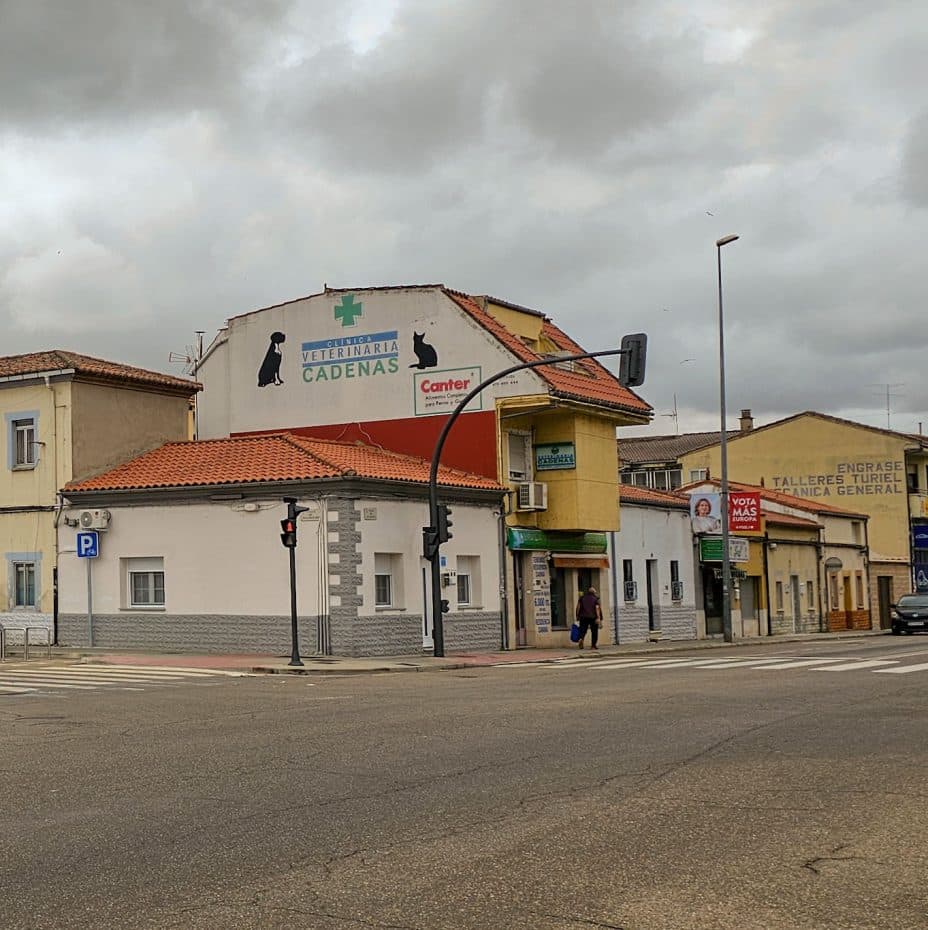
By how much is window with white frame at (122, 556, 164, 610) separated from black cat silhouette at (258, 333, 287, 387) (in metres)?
7.98

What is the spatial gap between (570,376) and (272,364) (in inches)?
329

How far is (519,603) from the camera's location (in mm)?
34812

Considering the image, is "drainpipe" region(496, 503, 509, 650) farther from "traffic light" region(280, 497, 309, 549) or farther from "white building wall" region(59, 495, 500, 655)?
"traffic light" region(280, 497, 309, 549)

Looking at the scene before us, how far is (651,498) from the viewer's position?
4256cm

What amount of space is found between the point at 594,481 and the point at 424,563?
675 centimetres

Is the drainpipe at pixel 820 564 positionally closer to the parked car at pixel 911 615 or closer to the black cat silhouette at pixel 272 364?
the parked car at pixel 911 615

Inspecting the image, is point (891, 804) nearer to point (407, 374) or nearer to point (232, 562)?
point (232, 562)

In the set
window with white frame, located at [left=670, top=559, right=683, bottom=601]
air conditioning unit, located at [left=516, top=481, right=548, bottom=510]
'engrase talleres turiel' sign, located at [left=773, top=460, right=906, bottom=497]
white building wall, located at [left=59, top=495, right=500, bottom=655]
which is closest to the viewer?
white building wall, located at [left=59, top=495, right=500, bottom=655]

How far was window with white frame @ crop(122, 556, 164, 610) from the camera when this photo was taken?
3102 cm

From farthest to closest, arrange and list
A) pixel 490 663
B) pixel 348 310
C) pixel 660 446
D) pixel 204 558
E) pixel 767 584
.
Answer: pixel 660 446 < pixel 767 584 < pixel 348 310 < pixel 204 558 < pixel 490 663

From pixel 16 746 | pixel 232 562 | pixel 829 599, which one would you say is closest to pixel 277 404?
pixel 232 562

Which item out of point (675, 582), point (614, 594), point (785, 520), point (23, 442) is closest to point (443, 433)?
point (23, 442)

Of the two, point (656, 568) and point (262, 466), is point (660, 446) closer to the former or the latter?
point (656, 568)

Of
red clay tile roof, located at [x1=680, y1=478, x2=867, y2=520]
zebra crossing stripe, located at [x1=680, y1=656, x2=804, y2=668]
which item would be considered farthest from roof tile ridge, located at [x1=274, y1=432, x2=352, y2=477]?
red clay tile roof, located at [x1=680, y1=478, x2=867, y2=520]
